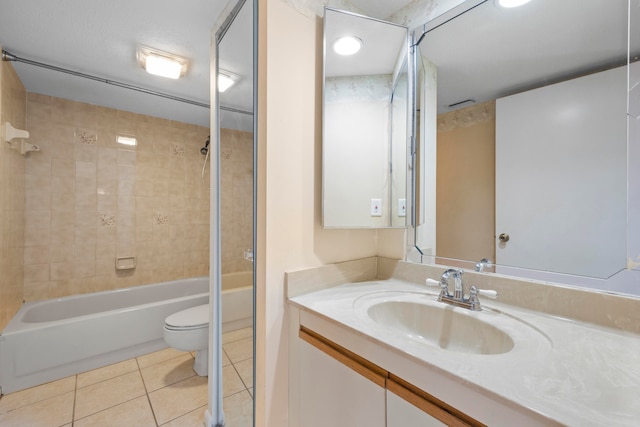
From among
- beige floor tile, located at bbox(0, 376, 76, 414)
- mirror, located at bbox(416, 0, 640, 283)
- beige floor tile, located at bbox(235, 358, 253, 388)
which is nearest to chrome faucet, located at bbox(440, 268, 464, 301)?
mirror, located at bbox(416, 0, 640, 283)

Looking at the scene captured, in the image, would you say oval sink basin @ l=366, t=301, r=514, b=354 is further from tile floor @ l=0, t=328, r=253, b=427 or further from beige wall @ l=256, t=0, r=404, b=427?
tile floor @ l=0, t=328, r=253, b=427

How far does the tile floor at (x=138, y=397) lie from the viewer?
123 cm

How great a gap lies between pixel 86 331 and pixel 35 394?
403 mm

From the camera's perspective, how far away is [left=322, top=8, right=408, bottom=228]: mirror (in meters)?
1.20

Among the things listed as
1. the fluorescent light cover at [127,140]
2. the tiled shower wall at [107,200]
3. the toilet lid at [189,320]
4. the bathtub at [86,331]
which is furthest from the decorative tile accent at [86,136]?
the toilet lid at [189,320]

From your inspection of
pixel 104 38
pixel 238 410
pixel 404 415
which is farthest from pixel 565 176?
pixel 104 38

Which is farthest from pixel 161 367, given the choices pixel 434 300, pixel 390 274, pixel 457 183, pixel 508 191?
pixel 508 191

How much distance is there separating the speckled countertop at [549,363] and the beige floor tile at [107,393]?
1.64 meters

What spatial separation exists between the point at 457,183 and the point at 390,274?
1.84 feet

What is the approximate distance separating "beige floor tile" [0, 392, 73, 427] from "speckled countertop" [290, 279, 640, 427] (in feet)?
5.78

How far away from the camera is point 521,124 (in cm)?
102

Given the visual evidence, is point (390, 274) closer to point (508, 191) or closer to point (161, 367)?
point (508, 191)

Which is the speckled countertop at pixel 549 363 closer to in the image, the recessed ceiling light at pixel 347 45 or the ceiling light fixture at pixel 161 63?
the recessed ceiling light at pixel 347 45

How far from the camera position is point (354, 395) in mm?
805
